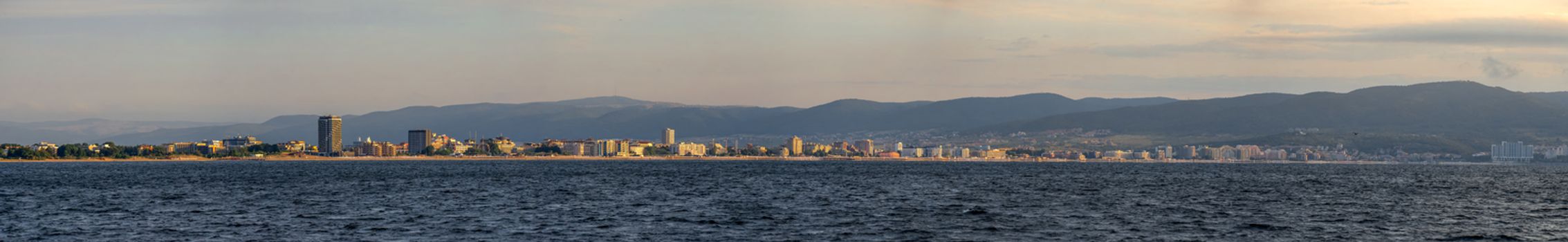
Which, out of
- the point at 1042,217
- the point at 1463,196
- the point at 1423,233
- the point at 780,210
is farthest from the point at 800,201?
the point at 1463,196

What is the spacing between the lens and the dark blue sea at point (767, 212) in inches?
2557

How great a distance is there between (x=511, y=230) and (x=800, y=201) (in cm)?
3054

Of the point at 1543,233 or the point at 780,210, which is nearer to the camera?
the point at 1543,233

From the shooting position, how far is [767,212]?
8088 centimetres

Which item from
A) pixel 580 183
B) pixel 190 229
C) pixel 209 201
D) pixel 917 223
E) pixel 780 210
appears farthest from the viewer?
pixel 580 183

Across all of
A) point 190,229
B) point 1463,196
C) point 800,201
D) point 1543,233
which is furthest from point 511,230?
point 1463,196

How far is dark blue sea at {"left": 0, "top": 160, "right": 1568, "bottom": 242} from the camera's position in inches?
2557

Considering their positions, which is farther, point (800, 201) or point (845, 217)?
point (800, 201)

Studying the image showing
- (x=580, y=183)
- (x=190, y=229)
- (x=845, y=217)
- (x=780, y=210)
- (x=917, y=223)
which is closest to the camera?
(x=190, y=229)

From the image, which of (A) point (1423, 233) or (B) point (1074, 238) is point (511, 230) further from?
(A) point (1423, 233)

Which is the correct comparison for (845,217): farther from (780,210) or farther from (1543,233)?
(1543,233)

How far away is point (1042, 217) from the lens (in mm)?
76562

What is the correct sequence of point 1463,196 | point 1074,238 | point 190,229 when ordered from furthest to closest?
1. point 1463,196
2. point 190,229
3. point 1074,238

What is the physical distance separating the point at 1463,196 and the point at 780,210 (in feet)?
178
